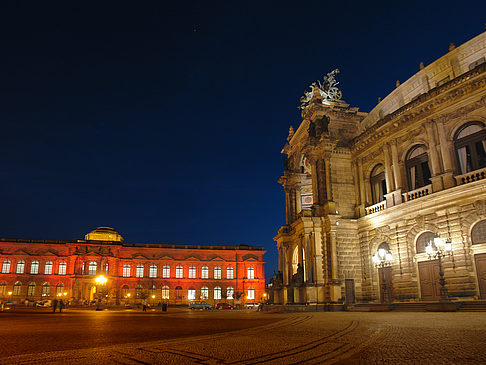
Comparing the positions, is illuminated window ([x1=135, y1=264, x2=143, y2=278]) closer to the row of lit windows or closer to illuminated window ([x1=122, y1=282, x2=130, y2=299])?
illuminated window ([x1=122, y1=282, x2=130, y2=299])

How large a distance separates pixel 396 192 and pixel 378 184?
350 cm

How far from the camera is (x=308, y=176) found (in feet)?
120

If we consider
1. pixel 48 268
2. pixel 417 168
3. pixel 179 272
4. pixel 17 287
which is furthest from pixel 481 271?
pixel 17 287

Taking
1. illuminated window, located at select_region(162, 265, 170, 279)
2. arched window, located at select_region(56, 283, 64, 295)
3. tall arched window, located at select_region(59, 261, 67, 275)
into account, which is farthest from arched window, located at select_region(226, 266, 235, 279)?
arched window, located at select_region(56, 283, 64, 295)

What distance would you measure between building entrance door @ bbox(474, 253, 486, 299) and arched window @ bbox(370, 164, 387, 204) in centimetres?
933

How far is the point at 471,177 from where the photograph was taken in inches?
823

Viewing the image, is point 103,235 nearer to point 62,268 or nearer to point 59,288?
point 62,268

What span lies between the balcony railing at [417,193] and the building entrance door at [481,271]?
4.63 m

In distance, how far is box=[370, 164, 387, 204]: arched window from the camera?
92.3ft

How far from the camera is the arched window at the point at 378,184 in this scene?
28141 mm

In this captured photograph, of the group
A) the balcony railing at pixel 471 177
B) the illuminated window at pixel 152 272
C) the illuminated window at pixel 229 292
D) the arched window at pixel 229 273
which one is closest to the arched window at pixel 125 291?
the illuminated window at pixel 152 272

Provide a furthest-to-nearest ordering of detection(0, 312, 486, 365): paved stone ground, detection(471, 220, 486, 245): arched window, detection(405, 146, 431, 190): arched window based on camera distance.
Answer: detection(405, 146, 431, 190): arched window
detection(471, 220, 486, 245): arched window
detection(0, 312, 486, 365): paved stone ground

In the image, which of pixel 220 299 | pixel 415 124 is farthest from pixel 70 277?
pixel 415 124

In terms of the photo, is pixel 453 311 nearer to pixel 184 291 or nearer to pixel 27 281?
pixel 184 291
